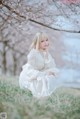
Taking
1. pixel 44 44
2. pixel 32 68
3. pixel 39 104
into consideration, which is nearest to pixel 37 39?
pixel 44 44

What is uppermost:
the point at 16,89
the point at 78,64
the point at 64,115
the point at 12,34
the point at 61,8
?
the point at 61,8

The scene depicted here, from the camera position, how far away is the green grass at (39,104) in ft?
5.93

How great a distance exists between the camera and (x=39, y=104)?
1.82m

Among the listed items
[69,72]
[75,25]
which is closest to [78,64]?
[69,72]

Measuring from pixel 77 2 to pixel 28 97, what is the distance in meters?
0.65

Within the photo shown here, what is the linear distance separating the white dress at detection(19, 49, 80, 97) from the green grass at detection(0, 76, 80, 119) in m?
0.03

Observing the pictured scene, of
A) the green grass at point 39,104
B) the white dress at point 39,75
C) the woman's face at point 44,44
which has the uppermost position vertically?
the woman's face at point 44,44

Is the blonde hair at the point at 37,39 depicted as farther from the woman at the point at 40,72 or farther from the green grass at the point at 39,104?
the green grass at the point at 39,104

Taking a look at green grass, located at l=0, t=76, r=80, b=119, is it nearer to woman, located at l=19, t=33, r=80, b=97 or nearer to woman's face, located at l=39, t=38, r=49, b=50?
woman, located at l=19, t=33, r=80, b=97

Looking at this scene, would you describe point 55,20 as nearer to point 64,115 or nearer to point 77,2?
point 77,2

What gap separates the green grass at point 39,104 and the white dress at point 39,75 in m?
0.03

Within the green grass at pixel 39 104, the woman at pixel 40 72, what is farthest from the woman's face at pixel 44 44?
the green grass at pixel 39 104

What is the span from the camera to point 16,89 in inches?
73.3

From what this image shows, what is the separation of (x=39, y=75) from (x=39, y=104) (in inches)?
6.7
